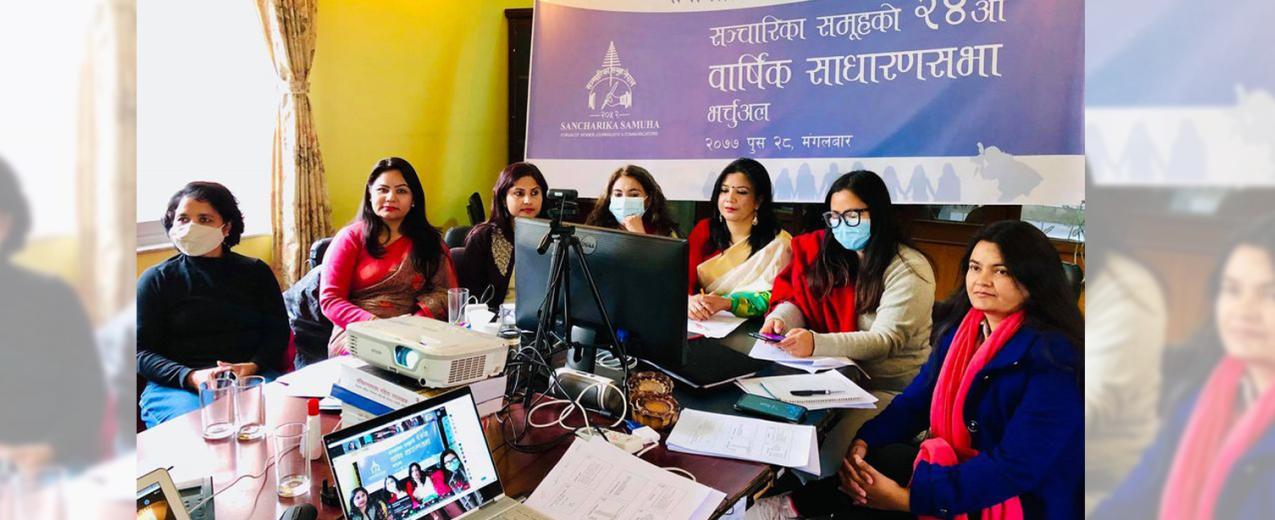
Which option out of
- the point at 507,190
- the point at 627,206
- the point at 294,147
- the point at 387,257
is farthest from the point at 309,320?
the point at 627,206

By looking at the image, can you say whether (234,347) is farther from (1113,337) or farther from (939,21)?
(939,21)

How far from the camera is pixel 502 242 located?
10.1 ft

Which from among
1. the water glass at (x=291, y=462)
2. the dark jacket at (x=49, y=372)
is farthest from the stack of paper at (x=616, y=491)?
the dark jacket at (x=49, y=372)

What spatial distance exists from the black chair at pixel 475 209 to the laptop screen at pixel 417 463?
3.34 m

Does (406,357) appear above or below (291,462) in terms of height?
above

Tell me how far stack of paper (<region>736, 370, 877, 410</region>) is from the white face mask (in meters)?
1.58

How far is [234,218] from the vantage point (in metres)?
2.28

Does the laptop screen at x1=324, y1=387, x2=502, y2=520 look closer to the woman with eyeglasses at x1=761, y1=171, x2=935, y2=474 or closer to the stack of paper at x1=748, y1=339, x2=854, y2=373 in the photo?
the stack of paper at x1=748, y1=339, x2=854, y2=373

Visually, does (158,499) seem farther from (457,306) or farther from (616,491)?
(457,306)

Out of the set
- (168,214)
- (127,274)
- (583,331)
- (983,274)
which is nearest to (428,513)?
(583,331)

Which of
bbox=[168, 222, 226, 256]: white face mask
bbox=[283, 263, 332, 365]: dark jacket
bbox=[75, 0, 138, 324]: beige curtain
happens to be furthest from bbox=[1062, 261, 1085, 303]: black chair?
bbox=[283, 263, 332, 365]: dark jacket

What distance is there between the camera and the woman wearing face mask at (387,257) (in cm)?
260

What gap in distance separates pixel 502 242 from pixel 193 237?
3.77 feet

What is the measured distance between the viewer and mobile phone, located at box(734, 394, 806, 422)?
153cm
